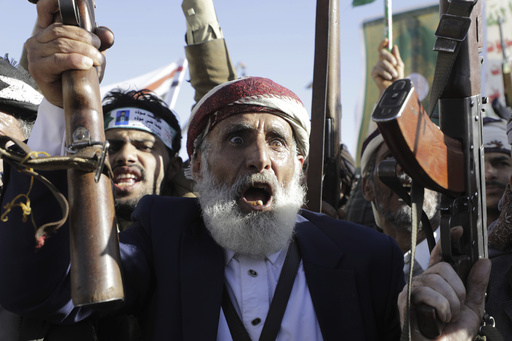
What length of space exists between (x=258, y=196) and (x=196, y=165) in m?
0.49

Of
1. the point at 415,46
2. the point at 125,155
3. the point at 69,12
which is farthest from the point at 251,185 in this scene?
the point at 415,46

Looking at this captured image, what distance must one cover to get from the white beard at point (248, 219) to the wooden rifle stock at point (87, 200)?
2.66 feet

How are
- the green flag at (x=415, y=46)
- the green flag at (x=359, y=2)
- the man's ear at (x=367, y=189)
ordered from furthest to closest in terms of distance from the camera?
the green flag at (x=415, y=46)
the green flag at (x=359, y=2)
the man's ear at (x=367, y=189)

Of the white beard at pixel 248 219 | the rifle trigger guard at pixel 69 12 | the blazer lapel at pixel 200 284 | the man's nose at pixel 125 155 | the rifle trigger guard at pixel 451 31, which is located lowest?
the blazer lapel at pixel 200 284

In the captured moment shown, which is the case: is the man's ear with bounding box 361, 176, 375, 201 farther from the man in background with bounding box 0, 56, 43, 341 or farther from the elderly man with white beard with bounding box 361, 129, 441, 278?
the man in background with bounding box 0, 56, 43, 341

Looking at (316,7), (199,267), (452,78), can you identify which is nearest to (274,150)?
(199,267)

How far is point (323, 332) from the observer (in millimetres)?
2445

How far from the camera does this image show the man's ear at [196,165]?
323 cm

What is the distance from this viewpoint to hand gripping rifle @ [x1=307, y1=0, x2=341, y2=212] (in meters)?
3.93

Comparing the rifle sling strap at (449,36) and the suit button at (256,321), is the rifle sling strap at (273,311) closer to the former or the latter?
the suit button at (256,321)

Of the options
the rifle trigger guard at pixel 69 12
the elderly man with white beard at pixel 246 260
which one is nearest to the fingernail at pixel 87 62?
the rifle trigger guard at pixel 69 12

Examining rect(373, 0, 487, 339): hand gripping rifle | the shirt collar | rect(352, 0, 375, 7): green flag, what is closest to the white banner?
rect(352, 0, 375, 7): green flag

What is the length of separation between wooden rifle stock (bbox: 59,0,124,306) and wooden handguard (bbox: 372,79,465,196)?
961mm

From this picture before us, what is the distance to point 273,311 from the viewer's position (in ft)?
8.13
